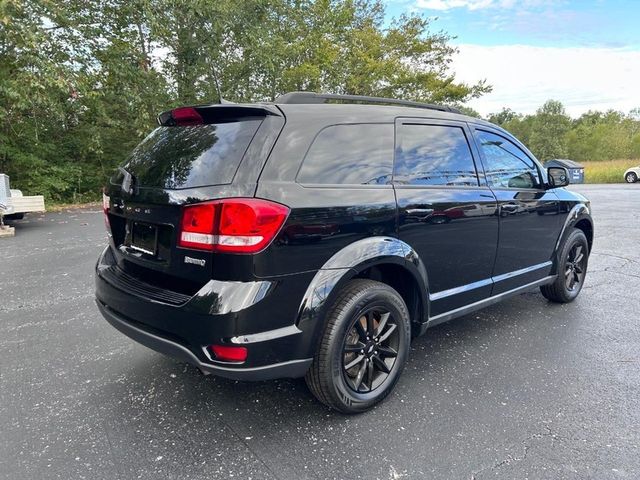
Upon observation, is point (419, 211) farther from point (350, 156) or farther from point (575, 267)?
point (575, 267)

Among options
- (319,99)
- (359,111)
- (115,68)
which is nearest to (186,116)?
(319,99)

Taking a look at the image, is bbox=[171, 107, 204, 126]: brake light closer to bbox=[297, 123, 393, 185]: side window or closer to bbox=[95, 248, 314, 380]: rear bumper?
bbox=[297, 123, 393, 185]: side window

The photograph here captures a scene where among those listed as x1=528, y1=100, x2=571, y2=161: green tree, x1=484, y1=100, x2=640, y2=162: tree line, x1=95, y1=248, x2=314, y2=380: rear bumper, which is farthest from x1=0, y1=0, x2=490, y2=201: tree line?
x1=528, y1=100, x2=571, y2=161: green tree

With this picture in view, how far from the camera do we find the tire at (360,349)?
7.54 ft

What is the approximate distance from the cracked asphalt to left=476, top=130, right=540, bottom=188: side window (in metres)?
1.28

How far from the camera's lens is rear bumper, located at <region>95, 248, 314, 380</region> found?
2.02 m

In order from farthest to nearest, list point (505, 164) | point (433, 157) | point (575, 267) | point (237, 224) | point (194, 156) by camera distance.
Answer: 1. point (575, 267)
2. point (505, 164)
3. point (433, 157)
4. point (194, 156)
5. point (237, 224)

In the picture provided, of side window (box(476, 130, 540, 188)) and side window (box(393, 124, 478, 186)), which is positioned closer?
side window (box(393, 124, 478, 186))

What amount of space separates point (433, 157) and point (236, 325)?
1789 mm

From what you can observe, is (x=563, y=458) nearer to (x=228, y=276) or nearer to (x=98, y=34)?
(x=228, y=276)

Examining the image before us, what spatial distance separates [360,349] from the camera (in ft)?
8.21

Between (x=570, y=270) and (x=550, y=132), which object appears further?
(x=550, y=132)

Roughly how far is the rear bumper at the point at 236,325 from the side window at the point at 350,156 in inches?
23.0

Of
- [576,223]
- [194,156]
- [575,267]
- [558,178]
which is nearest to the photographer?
[194,156]
